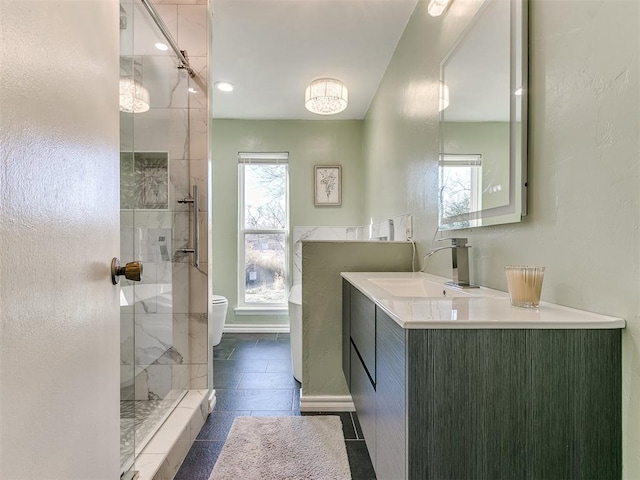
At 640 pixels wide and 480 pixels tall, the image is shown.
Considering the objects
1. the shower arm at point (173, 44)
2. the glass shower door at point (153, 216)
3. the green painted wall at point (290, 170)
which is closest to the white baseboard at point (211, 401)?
the glass shower door at point (153, 216)

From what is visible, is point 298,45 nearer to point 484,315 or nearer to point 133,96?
point 133,96

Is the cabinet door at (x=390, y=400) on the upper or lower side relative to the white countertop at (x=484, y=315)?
lower

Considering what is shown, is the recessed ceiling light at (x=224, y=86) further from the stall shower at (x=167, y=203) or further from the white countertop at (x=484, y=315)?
the white countertop at (x=484, y=315)

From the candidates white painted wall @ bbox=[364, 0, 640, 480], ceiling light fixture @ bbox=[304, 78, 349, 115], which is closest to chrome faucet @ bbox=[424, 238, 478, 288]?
white painted wall @ bbox=[364, 0, 640, 480]

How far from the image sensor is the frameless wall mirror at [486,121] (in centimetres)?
112

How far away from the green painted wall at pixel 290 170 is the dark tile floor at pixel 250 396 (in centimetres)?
68

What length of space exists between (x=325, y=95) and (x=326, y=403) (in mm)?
2294

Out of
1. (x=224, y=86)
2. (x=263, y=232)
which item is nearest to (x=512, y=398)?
(x=224, y=86)

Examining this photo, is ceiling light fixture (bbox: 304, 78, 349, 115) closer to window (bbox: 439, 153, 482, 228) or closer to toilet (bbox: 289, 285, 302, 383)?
window (bbox: 439, 153, 482, 228)

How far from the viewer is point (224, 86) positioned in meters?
3.18

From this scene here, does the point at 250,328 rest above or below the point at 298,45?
below

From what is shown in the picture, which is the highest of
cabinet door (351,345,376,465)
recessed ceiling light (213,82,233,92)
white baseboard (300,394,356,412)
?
recessed ceiling light (213,82,233,92)

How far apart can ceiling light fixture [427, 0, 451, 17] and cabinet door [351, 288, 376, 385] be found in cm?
148

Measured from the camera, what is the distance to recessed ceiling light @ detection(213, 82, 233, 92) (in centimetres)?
313
